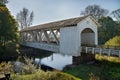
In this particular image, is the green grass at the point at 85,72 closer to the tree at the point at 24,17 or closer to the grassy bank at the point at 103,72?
the grassy bank at the point at 103,72

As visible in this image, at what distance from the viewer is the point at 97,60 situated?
767 inches

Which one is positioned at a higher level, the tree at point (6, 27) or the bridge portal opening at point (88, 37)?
the tree at point (6, 27)

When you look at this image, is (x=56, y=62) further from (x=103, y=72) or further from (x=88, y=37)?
(x=103, y=72)

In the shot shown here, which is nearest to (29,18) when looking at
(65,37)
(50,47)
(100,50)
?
(50,47)

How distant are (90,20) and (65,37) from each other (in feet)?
11.7

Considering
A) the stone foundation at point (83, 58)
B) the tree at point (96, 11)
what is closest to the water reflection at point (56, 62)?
the stone foundation at point (83, 58)

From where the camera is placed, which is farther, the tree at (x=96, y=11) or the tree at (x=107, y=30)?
the tree at (x=96, y=11)

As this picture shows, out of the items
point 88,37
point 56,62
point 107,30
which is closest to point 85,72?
point 88,37

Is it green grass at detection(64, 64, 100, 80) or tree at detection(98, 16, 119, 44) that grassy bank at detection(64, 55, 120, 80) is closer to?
green grass at detection(64, 64, 100, 80)

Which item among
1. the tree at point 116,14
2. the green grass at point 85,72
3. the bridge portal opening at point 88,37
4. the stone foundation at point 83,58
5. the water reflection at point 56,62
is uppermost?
the tree at point 116,14

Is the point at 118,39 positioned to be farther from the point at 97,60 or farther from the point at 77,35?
the point at 77,35

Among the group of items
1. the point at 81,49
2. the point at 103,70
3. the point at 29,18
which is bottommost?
the point at 103,70

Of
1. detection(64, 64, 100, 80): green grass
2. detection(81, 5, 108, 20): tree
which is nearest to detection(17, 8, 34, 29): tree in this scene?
detection(81, 5, 108, 20): tree

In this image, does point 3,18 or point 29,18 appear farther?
point 29,18
